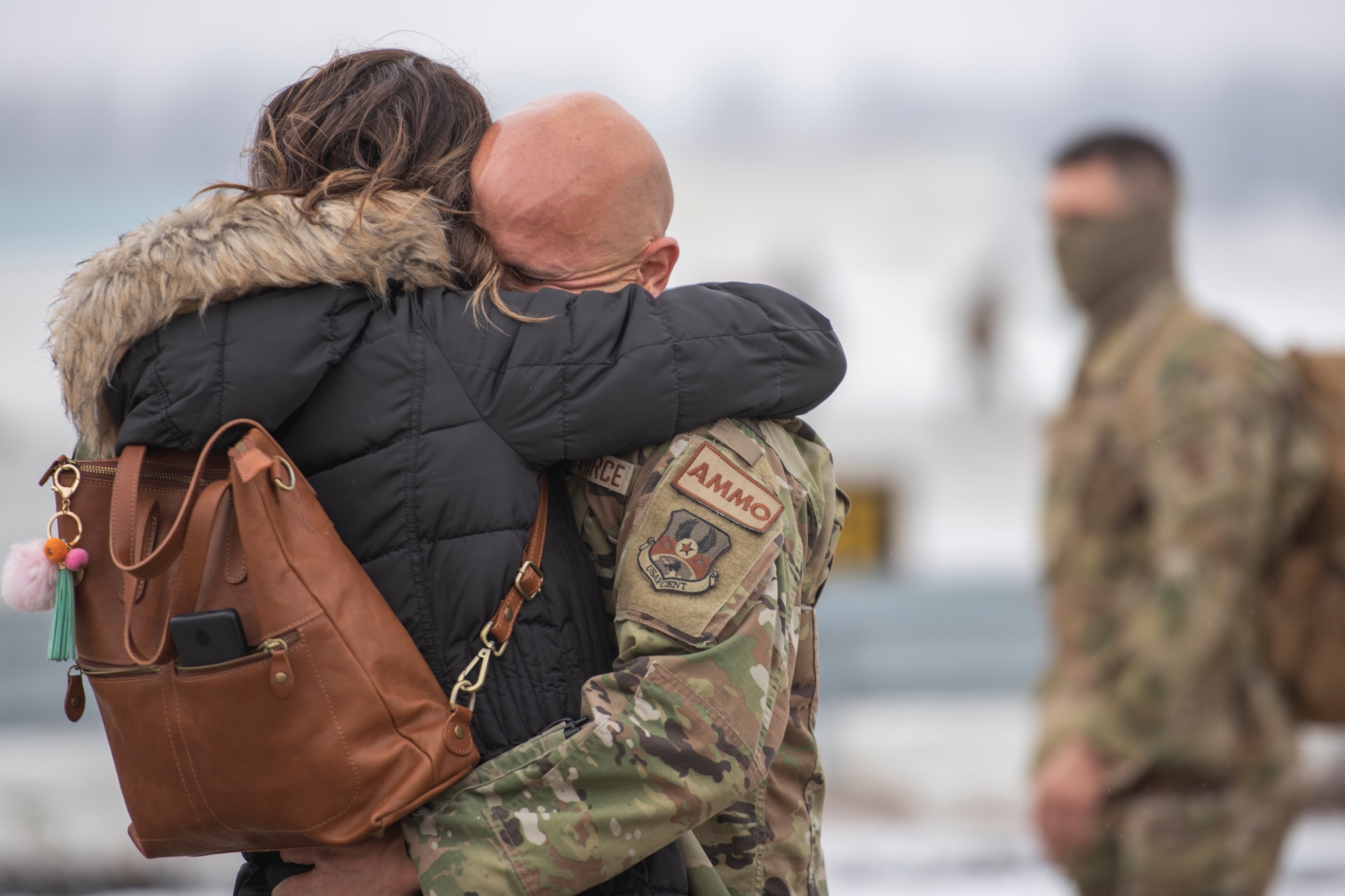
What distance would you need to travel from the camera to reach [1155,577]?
170 cm

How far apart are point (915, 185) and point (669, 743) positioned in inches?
238

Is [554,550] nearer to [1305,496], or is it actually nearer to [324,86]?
[324,86]

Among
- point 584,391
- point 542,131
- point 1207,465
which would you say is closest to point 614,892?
point 584,391

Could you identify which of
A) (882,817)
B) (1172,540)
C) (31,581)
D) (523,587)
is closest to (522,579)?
(523,587)

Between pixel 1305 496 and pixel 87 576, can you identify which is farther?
pixel 1305 496

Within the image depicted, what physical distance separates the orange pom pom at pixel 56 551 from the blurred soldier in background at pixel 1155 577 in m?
1.47

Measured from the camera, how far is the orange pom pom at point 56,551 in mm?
979

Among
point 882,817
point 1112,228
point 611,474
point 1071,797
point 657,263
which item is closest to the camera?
point 611,474

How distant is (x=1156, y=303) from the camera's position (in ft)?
6.34

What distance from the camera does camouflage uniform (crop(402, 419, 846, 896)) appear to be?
3.09ft

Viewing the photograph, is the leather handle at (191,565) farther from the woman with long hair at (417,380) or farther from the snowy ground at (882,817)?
the snowy ground at (882,817)

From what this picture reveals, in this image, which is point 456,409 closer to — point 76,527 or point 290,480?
point 290,480

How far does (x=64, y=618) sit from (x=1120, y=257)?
184 cm

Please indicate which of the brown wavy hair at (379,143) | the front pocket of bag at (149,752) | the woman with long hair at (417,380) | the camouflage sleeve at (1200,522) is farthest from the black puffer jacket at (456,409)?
the camouflage sleeve at (1200,522)
